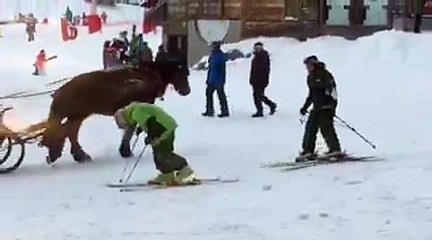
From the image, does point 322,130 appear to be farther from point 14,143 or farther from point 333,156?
point 14,143

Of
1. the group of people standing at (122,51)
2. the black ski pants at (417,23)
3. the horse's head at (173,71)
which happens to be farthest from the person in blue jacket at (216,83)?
the black ski pants at (417,23)

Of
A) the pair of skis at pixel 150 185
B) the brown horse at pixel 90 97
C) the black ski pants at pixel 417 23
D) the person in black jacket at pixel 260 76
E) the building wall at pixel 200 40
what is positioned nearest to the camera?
the pair of skis at pixel 150 185

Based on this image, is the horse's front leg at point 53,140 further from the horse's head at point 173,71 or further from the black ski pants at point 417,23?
the black ski pants at point 417,23

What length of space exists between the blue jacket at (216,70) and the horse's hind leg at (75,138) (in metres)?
5.59

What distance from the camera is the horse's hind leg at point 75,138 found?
48.9 ft

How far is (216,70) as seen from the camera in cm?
2056

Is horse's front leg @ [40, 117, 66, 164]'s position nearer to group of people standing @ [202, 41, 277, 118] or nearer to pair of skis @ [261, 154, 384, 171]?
pair of skis @ [261, 154, 384, 171]

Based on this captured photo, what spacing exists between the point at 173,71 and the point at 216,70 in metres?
4.58

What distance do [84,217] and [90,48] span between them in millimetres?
Result: 40471

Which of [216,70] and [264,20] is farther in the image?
[264,20]

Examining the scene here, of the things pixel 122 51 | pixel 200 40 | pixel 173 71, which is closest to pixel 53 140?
pixel 173 71

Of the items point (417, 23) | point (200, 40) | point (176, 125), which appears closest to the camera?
point (176, 125)

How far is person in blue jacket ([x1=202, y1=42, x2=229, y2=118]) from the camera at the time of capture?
2012cm

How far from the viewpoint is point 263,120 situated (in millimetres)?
19266
